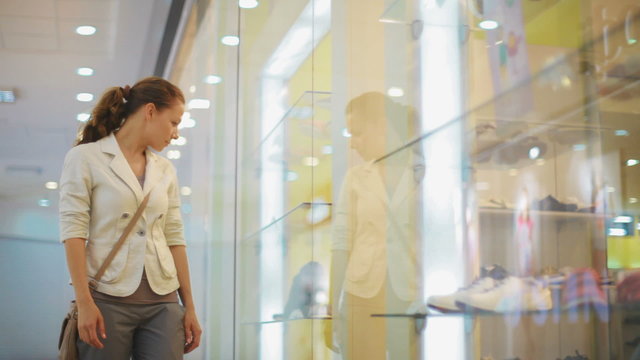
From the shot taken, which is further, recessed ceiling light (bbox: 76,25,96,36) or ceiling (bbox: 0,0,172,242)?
recessed ceiling light (bbox: 76,25,96,36)

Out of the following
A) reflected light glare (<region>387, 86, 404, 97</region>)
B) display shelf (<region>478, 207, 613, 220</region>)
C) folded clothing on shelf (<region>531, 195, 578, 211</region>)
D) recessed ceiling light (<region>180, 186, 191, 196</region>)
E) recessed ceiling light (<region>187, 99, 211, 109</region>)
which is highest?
recessed ceiling light (<region>187, 99, 211, 109</region>)

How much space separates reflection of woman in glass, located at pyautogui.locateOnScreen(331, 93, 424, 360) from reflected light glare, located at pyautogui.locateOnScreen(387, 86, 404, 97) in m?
0.02

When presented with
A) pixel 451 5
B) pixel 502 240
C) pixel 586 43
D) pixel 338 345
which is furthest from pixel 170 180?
pixel 586 43

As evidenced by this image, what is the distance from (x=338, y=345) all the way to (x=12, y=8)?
391cm

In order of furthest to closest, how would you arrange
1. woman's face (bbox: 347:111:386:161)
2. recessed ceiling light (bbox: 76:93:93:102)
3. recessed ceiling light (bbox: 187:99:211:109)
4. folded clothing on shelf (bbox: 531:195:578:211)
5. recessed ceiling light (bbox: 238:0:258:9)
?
recessed ceiling light (bbox: 76:93:93:102) → recessed ceiling light (bbox: 187:99:211:109) → recessed ceiling light (bbox: 238:0:258:9) → woman's face (bbox: 347:111:386:161) → folded clothing on shelf (bbox: 531:195:578:211)

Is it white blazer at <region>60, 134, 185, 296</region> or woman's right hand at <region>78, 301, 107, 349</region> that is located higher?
white blazer at <region>60, 134, 185, 296</region>

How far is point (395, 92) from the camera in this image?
2.01m

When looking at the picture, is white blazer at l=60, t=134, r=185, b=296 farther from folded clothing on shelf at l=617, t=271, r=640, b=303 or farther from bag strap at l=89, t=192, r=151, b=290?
folded clothing on shelf at l=617, t=271, r=640, b=303

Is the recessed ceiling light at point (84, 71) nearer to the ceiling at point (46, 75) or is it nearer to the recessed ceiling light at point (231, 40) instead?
the ceiling at point (46, 75)

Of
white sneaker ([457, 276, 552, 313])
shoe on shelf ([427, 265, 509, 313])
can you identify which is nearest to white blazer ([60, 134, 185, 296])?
shoe on shelf ([427, 265, 509, 313])

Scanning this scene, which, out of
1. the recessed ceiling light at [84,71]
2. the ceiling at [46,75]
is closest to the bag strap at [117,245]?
the ceiling at [46,75]

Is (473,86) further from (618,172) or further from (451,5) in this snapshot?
(618,172)

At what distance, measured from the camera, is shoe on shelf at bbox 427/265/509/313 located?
4.86ft

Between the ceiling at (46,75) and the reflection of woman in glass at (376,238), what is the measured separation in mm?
3547
